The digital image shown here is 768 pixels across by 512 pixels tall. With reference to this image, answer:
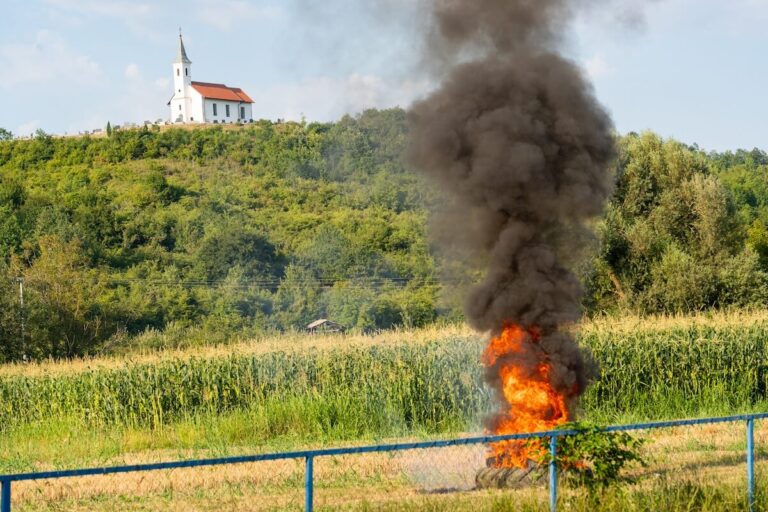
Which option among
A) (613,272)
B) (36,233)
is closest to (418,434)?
(613,272)

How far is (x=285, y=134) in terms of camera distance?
8594 centimetres

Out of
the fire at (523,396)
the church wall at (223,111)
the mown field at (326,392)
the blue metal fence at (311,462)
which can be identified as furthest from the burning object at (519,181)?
the church wall at (223,111)

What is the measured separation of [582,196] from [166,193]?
207 feet

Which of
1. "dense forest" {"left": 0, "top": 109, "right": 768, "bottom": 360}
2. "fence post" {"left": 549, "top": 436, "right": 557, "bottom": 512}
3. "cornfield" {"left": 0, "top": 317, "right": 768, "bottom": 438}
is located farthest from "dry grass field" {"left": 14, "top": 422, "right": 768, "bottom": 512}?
"cornfield" {"left": 0, "top": 317, "right": 768, "bottom": 438}

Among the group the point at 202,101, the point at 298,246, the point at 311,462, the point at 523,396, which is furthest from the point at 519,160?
the point at 202,101

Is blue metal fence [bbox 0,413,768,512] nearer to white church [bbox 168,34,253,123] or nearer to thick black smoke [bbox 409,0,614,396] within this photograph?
thick black smoke [bbox 409,0,614,396]

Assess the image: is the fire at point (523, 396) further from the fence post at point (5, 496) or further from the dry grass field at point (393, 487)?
the fence post at point (5, 496)

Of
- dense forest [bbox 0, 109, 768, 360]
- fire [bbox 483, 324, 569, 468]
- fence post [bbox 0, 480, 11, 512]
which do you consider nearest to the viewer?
fence post [bbox 0, 480, 11, 512]

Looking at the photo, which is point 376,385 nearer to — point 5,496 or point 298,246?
point 5,496

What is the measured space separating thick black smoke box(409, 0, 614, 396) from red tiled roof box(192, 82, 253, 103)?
4684 inches

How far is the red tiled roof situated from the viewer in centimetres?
12912

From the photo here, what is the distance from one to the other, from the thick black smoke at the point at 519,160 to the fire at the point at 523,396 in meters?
0.15

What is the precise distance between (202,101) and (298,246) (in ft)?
250

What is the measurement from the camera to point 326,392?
67.6 ft
